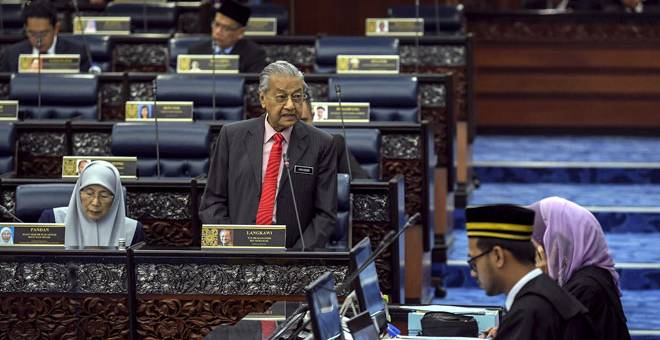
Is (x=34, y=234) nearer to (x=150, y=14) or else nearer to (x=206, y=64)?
(x=206, y=64)

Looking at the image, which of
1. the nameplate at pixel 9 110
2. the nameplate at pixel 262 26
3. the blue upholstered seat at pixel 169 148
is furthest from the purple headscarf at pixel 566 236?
the nameplate at pixel 262 26

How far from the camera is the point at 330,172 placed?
227 inches

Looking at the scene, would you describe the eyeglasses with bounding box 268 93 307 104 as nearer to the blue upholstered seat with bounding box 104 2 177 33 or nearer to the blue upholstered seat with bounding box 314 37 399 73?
the blue upholstered seat with bounding box 314 37 399 73

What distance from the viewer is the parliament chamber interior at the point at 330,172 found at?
398cm

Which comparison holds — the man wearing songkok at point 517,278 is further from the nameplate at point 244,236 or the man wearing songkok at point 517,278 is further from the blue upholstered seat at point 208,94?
the blue upholstered seat at point 208,94

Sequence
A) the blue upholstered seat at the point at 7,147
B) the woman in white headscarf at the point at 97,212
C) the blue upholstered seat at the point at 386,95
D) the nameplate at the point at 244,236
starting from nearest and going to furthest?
the nameplate at the point at 244,236, the woman in white headscarf at the point at 97,212, the blue upholstered seat at the point at 7,147, the blue upholstered seat at the point at 386,95

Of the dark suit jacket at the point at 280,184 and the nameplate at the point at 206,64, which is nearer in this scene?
the dark suit jacket at the point at 280,184

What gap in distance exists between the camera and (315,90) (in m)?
8.15

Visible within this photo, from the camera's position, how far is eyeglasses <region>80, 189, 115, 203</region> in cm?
569

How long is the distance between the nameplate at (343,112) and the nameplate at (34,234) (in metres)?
2.27

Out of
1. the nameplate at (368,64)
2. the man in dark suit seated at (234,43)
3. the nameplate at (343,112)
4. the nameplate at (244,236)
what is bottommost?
the nameplate at (244,236)

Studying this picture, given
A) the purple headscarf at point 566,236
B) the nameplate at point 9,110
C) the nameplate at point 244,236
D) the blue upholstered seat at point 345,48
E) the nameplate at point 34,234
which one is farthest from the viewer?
the blue upholstered seat at point 345,48

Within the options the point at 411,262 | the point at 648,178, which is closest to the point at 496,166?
the point at 648,178

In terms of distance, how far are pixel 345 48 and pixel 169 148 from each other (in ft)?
7.57
